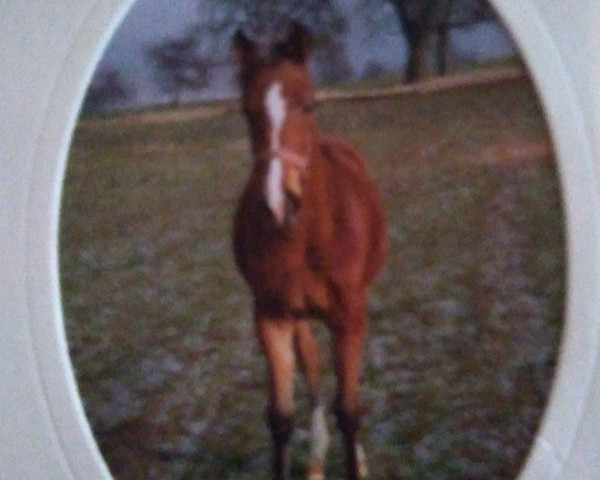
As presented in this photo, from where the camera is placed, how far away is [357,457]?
1.31m

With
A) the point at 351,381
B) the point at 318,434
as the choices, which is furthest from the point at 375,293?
the point at 318,434

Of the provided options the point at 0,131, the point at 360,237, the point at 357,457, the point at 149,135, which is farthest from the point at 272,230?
the point at 0,131

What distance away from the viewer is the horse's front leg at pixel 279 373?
52.1 inches

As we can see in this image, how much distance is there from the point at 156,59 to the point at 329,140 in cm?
32

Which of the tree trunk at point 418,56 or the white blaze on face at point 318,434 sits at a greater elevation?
the tree trunk at point 418,56

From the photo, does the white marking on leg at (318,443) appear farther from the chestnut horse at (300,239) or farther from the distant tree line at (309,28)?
Answer: the distant tree line at (309,28)

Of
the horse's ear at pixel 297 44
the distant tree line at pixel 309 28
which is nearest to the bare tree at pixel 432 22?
the distant tree line at pixel 309 28

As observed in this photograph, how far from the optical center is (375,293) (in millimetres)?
1295

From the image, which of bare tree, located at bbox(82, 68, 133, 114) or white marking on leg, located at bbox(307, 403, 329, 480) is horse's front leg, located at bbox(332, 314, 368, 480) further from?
bare tree, located at bbox(82, 68, 133, 114)

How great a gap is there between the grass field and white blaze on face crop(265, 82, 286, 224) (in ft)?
0.15

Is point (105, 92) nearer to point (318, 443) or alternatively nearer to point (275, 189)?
point (275, 189)

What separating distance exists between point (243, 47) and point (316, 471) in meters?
0.72

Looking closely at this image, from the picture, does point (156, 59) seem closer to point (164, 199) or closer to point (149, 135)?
point (149, 135)

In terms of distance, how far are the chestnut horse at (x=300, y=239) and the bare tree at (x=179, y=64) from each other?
68 mm
